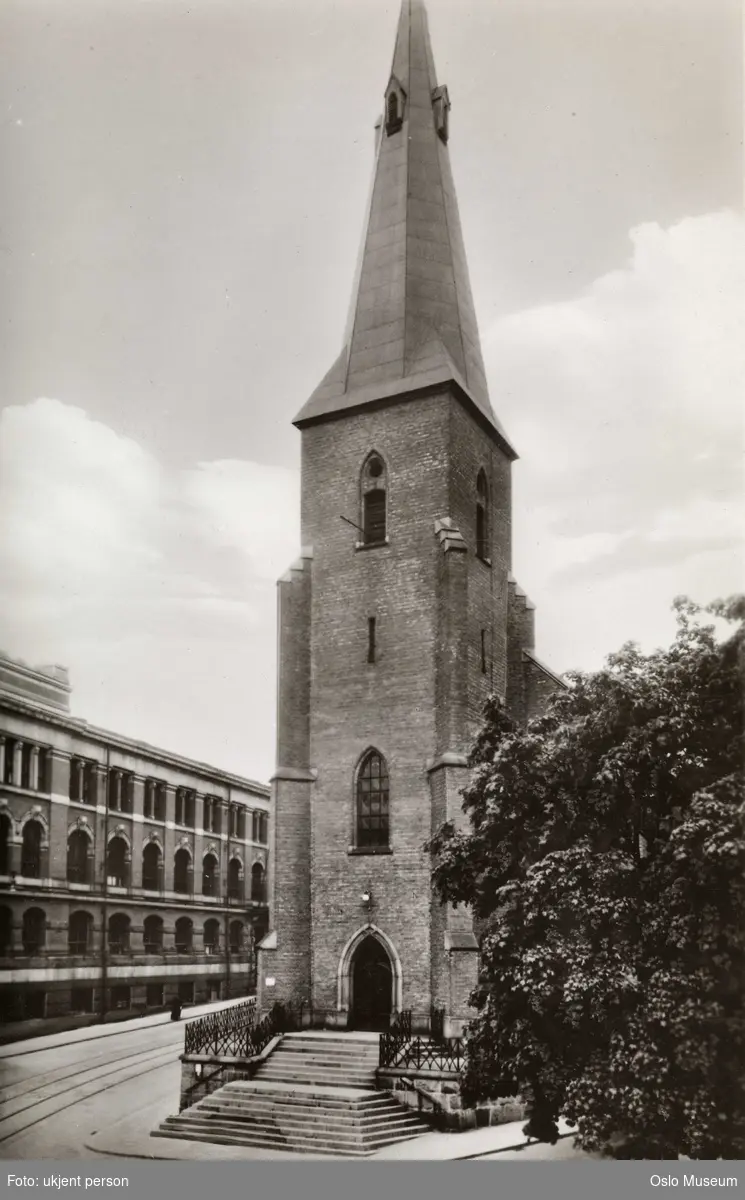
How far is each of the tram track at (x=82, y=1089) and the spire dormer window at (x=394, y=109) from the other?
824 inches

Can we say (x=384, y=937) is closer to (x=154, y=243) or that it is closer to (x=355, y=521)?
(x=355, y=521)

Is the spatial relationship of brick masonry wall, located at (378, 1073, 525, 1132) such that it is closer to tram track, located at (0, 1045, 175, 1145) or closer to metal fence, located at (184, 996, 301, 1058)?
metal fence, located at (184, 996, 301, 1058)

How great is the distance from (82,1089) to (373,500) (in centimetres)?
1340

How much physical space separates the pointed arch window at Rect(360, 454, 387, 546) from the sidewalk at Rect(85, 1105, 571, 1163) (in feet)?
40.1

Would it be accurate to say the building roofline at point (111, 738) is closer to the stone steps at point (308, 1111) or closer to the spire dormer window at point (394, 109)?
the stone steps at point (308, 1111)

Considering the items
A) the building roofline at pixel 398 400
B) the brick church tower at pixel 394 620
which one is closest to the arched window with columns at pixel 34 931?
the brick church tower at pixel 394 620

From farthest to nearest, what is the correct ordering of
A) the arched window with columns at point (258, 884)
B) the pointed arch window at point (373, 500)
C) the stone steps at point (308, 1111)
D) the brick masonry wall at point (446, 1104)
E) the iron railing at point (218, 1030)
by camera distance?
1. the pointed arch window at point (373, 500)
2. the arched window with columns at point (258, 884)
3. the iron railing at point (218, 1030)
4. the brick masonry wall at point (446, 1104)
5. the stone steps at point (308, 1111)

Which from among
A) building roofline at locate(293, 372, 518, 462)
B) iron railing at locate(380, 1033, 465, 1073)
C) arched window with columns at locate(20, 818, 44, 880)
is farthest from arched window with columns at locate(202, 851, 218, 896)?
building roofline at locate(293, 372, 518, 462)

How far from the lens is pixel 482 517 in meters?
25.6

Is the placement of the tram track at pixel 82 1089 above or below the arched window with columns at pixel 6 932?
below

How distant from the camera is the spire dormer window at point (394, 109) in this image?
→ 26.5m

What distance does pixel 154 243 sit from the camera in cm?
1755

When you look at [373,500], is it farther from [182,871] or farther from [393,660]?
[182,871]

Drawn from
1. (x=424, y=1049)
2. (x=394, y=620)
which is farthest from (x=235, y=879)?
(x=394, y=620)
